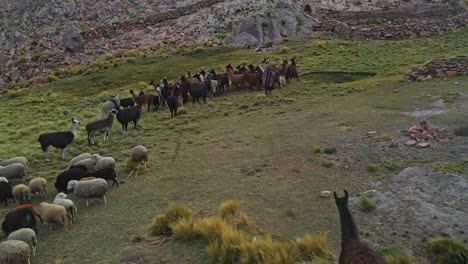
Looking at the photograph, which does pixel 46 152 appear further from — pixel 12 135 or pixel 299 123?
pixel 299 123

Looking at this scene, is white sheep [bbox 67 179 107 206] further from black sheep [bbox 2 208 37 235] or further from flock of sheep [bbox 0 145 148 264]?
black sheep [bbox 2 208 37 235]

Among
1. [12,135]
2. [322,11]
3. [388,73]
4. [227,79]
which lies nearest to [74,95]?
[12,135]

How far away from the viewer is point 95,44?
161 feet

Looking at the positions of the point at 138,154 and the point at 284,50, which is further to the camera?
the point at 284,50

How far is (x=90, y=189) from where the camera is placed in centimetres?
1302

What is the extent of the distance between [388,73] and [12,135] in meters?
22.4

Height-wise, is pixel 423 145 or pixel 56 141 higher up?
pixel 56 141

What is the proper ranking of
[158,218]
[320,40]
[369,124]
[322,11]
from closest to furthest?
[158,218] < [369,124] < [320,40] < [322,11]

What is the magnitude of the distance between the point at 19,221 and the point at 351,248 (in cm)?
849

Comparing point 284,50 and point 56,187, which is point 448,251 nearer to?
point 56,187

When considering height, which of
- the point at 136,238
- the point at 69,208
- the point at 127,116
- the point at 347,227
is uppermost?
the point at 347,227

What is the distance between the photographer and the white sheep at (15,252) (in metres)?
9.59

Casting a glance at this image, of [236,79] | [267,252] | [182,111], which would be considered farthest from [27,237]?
[236,79]

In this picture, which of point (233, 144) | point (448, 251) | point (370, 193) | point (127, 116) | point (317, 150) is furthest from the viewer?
point (127, 116)
